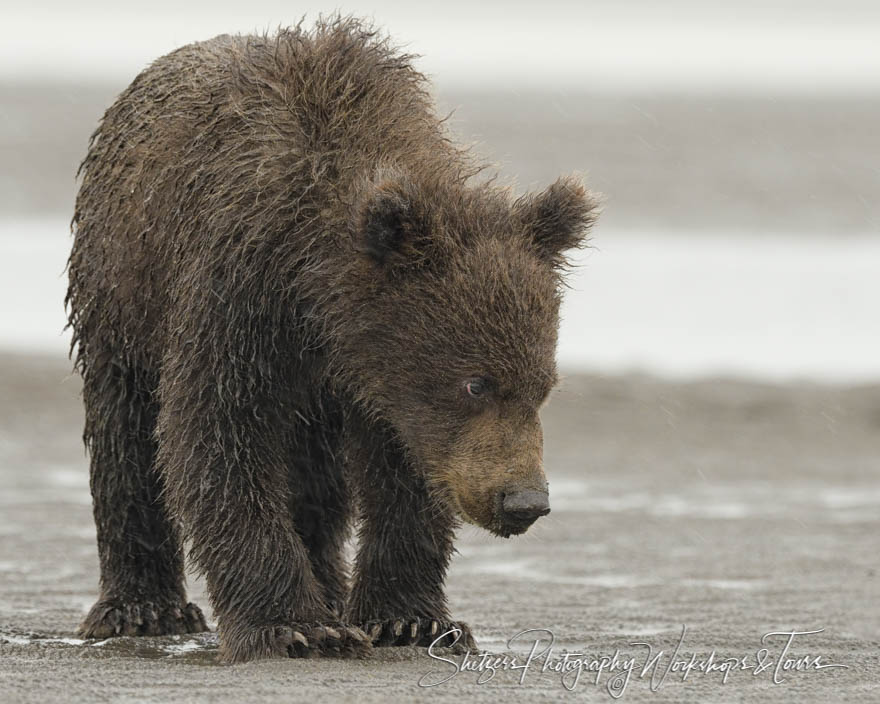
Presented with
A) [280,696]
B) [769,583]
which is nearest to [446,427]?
[280,696]

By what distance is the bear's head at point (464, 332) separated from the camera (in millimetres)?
6445

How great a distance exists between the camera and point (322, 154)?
7039 millimetres

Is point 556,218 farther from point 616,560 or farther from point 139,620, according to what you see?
point 616,560

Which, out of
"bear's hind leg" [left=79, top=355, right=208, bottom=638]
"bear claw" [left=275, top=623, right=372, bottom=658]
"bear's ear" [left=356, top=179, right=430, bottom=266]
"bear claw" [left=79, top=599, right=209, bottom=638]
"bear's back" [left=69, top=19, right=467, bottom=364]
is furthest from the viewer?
"bear's hind leg" [left=79, top=355, right=208, bottom=638]

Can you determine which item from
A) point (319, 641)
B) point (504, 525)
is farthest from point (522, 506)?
point (319, 641)

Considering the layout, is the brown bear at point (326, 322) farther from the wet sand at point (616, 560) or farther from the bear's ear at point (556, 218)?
the wet sand at point (616, 560)

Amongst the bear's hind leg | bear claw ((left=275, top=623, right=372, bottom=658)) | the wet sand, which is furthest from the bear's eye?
the bear's hind leg

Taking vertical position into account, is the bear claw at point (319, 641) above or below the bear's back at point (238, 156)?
below

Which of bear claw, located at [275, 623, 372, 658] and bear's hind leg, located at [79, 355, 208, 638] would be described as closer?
bear claw, located at [275, 623, 372, 658]

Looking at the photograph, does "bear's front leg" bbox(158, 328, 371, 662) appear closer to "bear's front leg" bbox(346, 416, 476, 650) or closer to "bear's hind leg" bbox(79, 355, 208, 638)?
"bear's front leg" bbox(346, 416, 476, 650)

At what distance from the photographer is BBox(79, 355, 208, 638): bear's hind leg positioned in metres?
8.03

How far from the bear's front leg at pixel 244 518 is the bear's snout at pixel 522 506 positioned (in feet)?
3.03

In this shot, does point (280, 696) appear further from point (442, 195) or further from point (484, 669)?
point (442, 195)

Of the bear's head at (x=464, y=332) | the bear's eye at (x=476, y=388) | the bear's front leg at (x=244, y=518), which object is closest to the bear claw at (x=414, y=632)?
the bear's front leg at (x=244, y=518)
